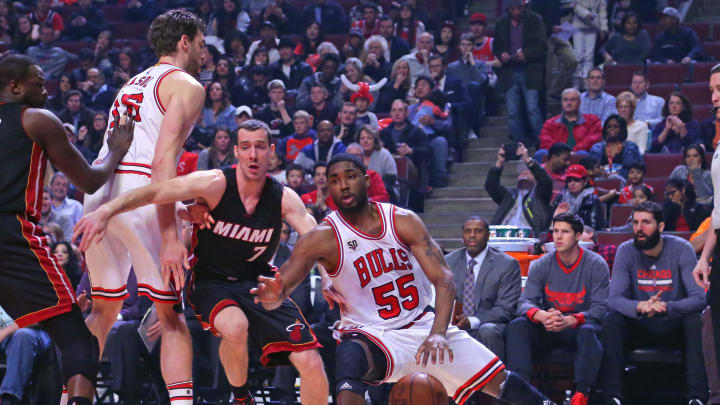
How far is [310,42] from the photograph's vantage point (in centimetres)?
1520

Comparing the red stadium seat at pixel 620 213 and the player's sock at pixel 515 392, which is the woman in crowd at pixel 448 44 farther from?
the player's sock at pixel 515 392

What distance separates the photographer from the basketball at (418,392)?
5.30 m

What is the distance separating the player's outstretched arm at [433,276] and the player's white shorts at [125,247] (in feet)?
4.50

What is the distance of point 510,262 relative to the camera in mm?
→ 8375

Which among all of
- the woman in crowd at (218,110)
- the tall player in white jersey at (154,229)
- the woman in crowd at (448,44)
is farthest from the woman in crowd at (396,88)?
the tall player in white jersey at (154,229)

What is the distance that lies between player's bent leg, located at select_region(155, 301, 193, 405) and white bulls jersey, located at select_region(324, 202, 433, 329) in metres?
1.05

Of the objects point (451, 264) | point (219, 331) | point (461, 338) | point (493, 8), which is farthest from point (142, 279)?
point (493, 8)

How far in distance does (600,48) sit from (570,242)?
6158 mm

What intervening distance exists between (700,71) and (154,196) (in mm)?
9411

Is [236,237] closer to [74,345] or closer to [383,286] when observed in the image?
[383,286]

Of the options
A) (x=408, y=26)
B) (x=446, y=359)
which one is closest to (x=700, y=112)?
(x=408, y=26)

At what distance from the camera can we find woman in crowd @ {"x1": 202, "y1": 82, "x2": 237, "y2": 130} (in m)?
13.1

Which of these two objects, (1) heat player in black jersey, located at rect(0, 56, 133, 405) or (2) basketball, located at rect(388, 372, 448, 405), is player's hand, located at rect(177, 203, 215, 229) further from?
(2) basketball, located at rect(388, 372, 448, 405)

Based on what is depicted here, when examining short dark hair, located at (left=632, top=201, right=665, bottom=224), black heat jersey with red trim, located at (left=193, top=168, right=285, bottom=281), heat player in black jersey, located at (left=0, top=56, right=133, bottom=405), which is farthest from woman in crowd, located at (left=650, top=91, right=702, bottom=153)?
heat player in black jersey, located at (left=0, top=56, right=133, bottom=405)
